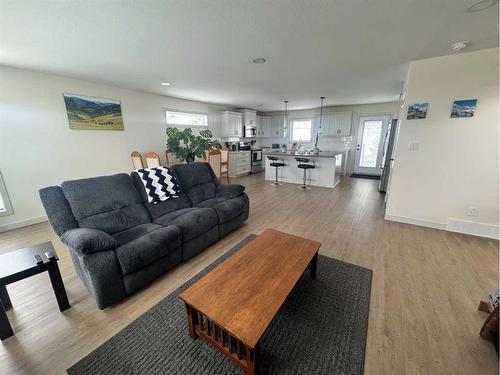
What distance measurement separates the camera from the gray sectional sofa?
1.62m

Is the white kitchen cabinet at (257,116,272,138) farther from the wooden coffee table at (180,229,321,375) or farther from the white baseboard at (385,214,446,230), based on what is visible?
the wooden coffee table at (180,229,321,375)

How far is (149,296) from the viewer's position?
1.80 m

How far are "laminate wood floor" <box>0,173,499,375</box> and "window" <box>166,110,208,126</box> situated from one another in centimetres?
Result: 362

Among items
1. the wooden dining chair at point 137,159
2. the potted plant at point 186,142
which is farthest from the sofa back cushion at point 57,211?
the wooden dining chair at point 137,159

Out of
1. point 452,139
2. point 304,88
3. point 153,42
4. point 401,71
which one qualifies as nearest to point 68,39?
point 153,42

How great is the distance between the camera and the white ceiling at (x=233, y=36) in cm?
168

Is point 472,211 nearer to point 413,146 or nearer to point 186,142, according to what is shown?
point 413,146

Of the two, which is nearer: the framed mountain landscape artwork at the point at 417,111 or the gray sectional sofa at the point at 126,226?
the gray sectional sofa at the point at 126,226

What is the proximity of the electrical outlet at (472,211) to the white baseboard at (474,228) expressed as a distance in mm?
108

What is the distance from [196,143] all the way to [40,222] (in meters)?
3.06

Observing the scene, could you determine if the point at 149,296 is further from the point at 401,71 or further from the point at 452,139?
the point at 401,71

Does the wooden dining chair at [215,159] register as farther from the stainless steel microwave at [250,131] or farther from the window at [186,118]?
the stainless steel microwave at [250,131]

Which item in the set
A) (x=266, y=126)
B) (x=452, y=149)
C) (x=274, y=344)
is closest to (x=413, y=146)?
(x=452, y=149)

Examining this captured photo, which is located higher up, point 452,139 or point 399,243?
point 452,139
